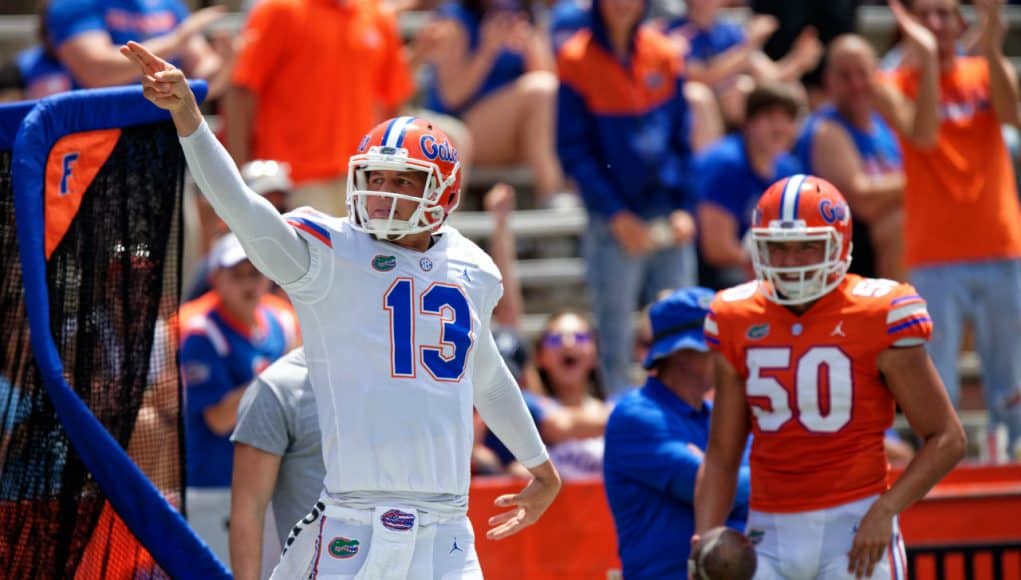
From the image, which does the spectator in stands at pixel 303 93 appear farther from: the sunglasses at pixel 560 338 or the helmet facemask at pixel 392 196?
the helmet facemask at pixel 392 196

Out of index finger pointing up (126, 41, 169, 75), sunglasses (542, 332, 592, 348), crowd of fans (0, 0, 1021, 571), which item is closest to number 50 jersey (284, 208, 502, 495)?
index finger pointing up (126, 41, 169, 75)

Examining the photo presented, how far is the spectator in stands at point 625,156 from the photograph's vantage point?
8.77 meters

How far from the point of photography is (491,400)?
15.3ft

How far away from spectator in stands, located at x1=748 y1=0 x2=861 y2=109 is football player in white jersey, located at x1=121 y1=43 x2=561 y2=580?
671 centimetres

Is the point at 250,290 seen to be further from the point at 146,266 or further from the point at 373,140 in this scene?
the point at 373,140

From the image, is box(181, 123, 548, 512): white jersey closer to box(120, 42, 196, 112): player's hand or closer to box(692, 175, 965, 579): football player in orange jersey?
box(120, 42, 196, 112): player's hand

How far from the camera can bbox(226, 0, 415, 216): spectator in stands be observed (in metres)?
8.81

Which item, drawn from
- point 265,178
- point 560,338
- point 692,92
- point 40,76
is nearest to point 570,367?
point 560,338

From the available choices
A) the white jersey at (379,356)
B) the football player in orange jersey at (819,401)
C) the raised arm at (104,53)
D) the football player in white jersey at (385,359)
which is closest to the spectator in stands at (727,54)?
the raised arm at (104,53)

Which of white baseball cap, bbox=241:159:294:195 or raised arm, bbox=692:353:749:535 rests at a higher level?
white baseball cap, bbox=241:159:294:195

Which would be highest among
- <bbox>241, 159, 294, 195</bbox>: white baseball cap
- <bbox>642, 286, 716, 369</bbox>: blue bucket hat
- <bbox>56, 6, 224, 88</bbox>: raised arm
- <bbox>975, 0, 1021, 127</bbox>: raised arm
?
<bbox>56, 6, 224, 88</bbox>: raised arm

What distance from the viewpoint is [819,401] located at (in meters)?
5.15

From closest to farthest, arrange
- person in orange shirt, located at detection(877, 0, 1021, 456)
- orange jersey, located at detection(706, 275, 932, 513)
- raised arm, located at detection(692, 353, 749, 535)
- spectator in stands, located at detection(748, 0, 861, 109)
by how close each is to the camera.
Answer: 1. orange jersey, located at detection(706, 275, 932, 513)
2. raised arm, located at detection(692, 353, 749, 535)
3. person in orange shirt, located at detection(877, 0, 1021, 456)
4. spectator in stands, located at detection(748, 0, 861, 109)

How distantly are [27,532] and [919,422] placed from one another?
2708mm
